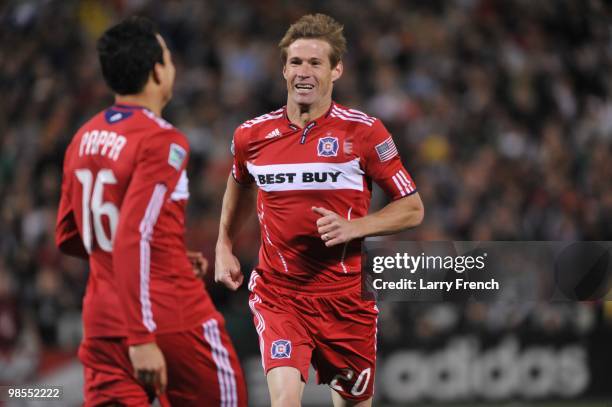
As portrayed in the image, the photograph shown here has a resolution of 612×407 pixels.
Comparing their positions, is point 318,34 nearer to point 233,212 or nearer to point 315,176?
point 315,176

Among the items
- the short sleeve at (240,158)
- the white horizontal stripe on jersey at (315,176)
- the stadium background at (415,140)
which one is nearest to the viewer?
the white horizontal stripe on jersey at (315,176)

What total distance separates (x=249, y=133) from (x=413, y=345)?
4.84 meters

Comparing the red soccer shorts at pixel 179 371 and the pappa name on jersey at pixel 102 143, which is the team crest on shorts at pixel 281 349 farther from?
the pappa name on jersey at pixel 102 143

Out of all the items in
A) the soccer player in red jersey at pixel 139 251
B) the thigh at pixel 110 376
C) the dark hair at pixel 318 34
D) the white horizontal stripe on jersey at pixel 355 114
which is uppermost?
the dark hair at pixel 318 34

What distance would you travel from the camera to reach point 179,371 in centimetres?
399

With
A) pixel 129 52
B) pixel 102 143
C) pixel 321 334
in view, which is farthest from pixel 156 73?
pixel 321 334

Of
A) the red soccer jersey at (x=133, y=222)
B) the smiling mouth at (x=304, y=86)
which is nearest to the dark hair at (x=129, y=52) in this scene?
the red soccer jersey at (x=133, y=222)

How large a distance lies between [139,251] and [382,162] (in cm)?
202

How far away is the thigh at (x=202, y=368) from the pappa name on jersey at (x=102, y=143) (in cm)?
74

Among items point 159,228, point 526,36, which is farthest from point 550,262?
point 526,36

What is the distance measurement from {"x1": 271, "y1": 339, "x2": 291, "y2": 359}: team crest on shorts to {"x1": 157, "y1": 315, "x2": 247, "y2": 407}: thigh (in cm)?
113

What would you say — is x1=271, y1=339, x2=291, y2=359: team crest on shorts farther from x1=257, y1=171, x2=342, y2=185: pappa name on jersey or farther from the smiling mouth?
the smiling mouth

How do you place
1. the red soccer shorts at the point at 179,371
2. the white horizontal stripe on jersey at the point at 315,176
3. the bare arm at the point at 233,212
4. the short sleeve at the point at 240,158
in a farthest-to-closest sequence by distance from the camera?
the bare arm at the point at 233,212 < the short sleeve at the point at 240,158 < the white horizontal stripe on jersey at the point at 315,176 < the red soccer shorts at the point at 179,371

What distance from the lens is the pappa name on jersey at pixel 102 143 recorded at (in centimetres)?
384
